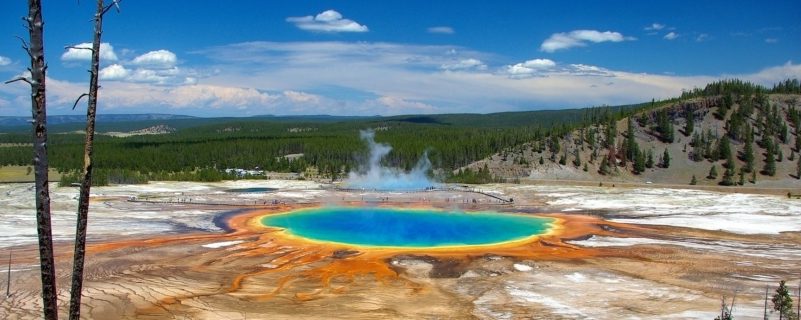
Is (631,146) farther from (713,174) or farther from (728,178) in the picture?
(728,178)

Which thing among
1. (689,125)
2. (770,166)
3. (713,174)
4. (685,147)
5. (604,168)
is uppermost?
(689,125)

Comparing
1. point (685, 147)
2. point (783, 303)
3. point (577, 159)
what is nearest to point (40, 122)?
point (783, 303)

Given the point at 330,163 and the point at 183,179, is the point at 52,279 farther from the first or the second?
the point at 330,163

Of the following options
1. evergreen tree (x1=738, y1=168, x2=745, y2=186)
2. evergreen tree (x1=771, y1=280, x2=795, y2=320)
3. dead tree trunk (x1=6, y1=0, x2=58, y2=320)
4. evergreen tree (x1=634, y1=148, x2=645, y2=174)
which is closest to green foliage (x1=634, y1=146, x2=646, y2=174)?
evergreen tree (x1=634, y1=148, x2=645, y2=174)

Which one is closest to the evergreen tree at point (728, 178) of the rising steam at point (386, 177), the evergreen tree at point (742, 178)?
the evergreen tree at point (742, 178)

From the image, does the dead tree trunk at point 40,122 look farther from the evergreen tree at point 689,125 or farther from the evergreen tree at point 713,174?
the evergreen tree at point 689,125
